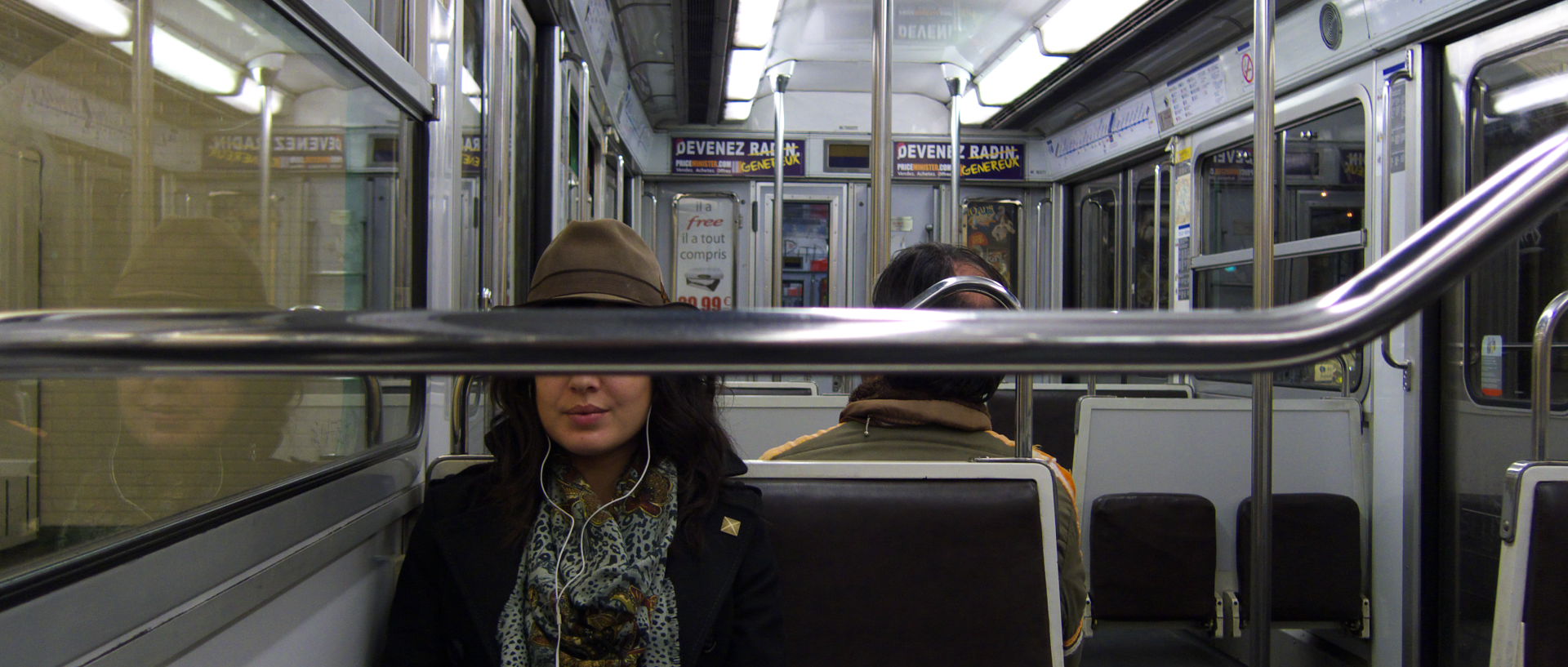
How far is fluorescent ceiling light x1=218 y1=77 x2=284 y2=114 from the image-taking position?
1118mm

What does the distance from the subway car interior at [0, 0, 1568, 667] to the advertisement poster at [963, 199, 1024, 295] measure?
5.45 ft

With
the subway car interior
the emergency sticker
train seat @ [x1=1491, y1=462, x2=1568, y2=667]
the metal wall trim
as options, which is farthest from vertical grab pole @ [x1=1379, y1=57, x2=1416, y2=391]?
the metal wall trim

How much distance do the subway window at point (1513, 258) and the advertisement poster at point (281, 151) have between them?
131 inches

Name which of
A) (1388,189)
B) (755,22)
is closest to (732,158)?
(755,22)

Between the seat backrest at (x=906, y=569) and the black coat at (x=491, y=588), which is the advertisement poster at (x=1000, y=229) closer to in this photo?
the seat backrest at (x=906, y=569)

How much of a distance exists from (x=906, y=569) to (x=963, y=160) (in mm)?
6684

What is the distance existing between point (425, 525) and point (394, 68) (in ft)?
2.20

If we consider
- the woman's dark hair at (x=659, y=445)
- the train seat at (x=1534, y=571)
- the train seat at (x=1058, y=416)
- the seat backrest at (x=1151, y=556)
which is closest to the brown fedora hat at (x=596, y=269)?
the woman's dark hair at (x=659, y=445)

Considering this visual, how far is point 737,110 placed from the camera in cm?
766

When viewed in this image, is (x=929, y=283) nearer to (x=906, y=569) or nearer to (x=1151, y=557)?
(x=906, y=569)

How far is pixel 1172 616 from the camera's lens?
3432mm

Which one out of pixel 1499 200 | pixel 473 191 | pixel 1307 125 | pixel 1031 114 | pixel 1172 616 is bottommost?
pixel 1172 616

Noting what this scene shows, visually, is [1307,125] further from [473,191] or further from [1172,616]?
[473,191]

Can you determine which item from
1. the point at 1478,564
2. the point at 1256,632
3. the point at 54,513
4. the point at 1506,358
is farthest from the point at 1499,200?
the point at 1478,564
